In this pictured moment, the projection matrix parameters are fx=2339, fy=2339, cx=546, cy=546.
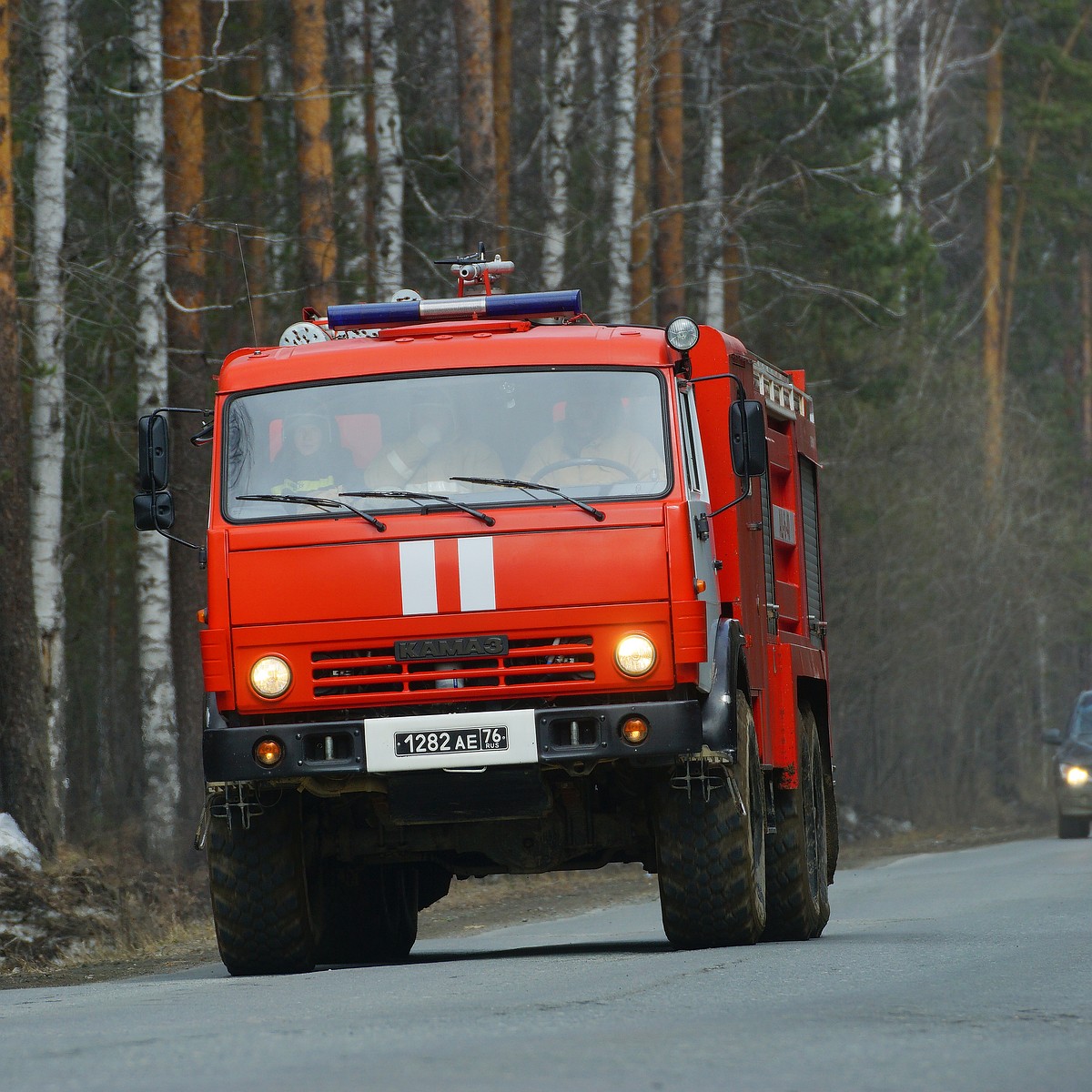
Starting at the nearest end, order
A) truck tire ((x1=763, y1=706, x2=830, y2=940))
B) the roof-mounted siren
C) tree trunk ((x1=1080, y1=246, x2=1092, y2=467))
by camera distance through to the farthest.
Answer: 1. truck tire ((x1=763, y1=706, x2=830, y2=940))
2. the roof-mounted siren
3. tree trunk ((x1=1080, y1=246, x2=1092, y2=467))

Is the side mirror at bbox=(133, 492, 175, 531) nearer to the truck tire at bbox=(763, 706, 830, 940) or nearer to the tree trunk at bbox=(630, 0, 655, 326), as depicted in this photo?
the truck tire at bbox=(763, 706, 830, 940)

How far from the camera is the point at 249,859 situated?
36.6ft

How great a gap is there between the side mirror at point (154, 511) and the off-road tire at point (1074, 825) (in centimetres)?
2050

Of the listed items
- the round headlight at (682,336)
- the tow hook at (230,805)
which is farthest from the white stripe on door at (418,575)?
the round headlight at (682,336)

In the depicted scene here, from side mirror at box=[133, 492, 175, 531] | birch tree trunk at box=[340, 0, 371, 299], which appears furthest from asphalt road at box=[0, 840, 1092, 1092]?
birch tree trunk at box=[340, 0, 371, 299]

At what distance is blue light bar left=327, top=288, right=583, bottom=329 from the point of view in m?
12.1

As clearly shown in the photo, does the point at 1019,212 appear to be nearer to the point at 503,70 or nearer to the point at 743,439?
the point at 503,70

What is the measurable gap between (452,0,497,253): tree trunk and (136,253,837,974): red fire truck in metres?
12.9

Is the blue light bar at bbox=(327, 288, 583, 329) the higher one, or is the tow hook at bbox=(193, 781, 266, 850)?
the blue light bar at bbox=(327, 288, 583, 329)

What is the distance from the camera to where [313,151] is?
23.1m

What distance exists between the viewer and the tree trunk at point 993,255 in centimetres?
5506

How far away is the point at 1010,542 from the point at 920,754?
569 centimetres

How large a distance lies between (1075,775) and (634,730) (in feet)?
66.2

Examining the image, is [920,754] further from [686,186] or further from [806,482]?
[806,482]
